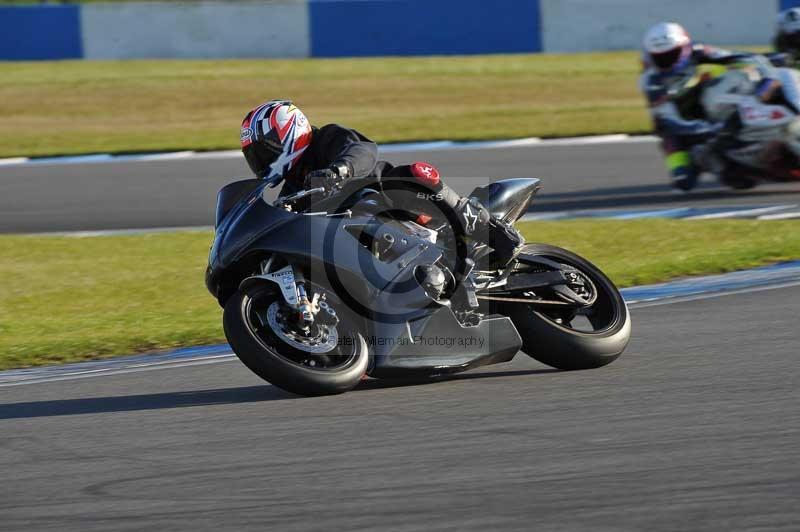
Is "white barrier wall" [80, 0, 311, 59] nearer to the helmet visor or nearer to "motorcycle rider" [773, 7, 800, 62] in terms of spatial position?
"motorcycle rider" [773, 7, 800, 62]

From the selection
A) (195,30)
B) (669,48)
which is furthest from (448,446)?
(195,30)

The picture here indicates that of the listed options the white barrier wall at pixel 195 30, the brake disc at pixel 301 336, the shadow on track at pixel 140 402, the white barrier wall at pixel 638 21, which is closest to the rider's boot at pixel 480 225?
the brake disc at pixel 301 336

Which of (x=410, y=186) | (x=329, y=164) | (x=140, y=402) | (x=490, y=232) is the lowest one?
(x=140, y=402)

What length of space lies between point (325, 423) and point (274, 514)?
1191 mm

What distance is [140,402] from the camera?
5.95m

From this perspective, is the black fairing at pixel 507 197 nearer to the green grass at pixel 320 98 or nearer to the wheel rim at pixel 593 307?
the wheel rim at pixel 593 307

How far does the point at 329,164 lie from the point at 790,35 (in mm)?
8738

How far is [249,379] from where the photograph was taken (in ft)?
20.9

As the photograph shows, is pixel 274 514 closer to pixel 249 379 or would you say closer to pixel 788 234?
pixel 249 379

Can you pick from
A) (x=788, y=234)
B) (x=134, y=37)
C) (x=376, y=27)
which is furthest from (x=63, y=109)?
(x=788, y=234)

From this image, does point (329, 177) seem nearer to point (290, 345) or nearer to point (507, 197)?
point (290, 345)

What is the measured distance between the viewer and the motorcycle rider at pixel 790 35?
13.2m

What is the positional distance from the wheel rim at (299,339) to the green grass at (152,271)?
217 cm

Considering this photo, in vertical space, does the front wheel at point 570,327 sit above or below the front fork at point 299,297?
below
